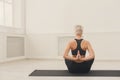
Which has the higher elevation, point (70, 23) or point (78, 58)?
point (70, 23)

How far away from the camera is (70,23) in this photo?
5.86m

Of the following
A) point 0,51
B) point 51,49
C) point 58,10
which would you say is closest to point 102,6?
point 58,10

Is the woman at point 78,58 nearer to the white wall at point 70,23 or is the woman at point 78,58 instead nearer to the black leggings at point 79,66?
the black leggings at point 79,66

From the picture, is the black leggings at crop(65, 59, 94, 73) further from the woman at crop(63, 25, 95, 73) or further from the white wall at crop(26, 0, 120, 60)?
Answer: the white wall at crop(26, 0, 120, 60)

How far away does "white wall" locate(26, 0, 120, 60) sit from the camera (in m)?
5.57

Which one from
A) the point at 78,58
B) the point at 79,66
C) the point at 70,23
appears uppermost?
the point at 70,23

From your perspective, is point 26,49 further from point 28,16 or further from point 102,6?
point 102,6

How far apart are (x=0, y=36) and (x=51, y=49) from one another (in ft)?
4.99

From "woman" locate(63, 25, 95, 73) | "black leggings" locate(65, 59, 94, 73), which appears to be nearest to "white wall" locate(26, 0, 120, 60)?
"woman" locate(63, 25, 95, 73)

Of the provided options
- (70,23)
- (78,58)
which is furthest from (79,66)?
(70,23)

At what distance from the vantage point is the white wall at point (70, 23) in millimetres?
5574

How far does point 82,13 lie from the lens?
18.9ft

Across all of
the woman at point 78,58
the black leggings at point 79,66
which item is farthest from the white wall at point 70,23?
the black leggings at point 79,66

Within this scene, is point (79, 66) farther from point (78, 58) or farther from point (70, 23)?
point (70, 23)
